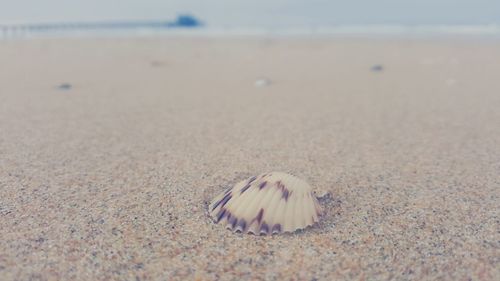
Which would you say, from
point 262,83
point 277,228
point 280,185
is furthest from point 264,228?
point 262,83

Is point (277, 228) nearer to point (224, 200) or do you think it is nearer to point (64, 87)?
point (224, 200)

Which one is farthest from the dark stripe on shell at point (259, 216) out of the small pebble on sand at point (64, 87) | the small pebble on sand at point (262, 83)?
the small pebble on sand at point (64, 87)

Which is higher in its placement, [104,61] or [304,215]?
[304,215]

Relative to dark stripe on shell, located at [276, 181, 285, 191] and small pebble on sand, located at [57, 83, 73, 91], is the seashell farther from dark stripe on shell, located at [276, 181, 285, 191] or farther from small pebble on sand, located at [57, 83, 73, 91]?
small pebble on sand, located at [57, 83, 73, 91]

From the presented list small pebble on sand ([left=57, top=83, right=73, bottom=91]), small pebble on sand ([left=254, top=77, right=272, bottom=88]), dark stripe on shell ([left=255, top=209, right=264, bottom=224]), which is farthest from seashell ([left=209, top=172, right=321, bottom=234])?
small pebble on sand ([left=57, top=83, right=73, bottom=91])

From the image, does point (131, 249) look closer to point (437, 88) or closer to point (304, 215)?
point (304, 215)

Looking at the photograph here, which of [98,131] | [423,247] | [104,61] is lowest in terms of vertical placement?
[104,61]

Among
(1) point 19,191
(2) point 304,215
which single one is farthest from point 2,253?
(2) point 304,215
